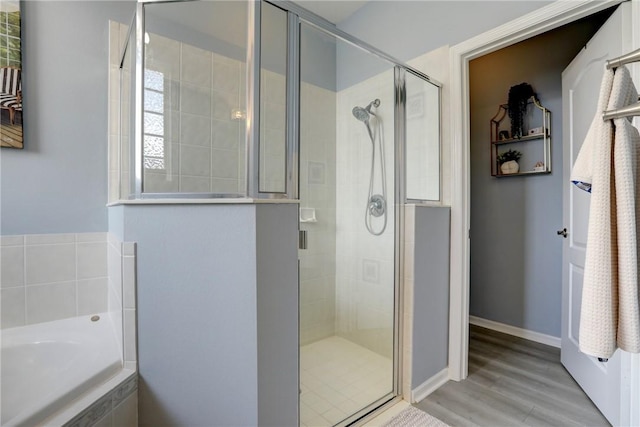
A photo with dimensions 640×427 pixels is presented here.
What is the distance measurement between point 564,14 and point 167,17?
196 cm

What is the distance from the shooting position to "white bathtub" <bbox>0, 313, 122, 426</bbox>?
1.04 meters

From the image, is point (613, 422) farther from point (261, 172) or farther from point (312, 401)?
point (261, 172)

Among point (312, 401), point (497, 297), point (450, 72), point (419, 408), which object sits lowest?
point (419, 408)

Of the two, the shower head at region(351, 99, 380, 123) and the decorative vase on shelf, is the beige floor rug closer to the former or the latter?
the shower head at region(351, 99, 380, 123)

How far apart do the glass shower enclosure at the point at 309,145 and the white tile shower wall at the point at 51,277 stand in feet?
1.18

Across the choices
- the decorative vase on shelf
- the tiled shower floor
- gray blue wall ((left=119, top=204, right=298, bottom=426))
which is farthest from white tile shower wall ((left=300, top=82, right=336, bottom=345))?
the decorative vase on shelf

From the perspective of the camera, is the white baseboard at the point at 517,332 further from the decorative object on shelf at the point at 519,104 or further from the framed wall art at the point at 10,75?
the framed wall art at the point at 10,75

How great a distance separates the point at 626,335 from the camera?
2.35 feet

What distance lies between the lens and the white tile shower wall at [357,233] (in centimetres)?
202

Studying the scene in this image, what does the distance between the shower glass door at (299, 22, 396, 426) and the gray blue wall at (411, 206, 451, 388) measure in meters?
0.16

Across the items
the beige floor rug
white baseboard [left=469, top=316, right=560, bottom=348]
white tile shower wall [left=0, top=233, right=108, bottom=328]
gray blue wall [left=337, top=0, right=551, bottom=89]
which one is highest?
gray blue wall [left=337, top=0, right=551, bottom=89]

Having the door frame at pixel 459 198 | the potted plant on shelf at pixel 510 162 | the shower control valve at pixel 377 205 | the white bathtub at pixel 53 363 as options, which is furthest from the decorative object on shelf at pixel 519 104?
the white bathtub at pixel 53 363

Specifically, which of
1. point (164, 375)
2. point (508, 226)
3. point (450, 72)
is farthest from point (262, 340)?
point (508, 226)

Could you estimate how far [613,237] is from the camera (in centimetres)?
74
